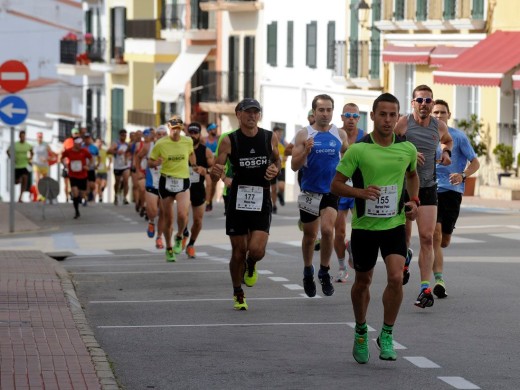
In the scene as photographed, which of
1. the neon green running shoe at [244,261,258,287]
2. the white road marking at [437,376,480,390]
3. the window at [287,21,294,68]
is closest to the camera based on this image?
the white road marking at [437,376,480,390]

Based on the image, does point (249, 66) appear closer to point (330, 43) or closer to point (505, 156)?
point (330, 43)

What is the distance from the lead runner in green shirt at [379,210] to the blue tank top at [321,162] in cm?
431

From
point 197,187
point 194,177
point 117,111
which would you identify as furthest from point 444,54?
point 117,111

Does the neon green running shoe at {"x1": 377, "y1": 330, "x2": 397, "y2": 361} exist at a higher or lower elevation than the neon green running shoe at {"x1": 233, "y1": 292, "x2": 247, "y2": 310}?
higher

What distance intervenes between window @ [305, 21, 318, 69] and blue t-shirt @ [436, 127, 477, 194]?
133 ft

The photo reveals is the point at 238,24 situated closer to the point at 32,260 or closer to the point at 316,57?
the point at 316,57

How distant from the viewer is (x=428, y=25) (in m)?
47.4

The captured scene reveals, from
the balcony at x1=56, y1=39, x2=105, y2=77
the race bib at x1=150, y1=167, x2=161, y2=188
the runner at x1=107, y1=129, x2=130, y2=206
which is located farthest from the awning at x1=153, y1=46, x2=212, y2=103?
the race bib at x1=150, y1=167, x2=161, y2=188

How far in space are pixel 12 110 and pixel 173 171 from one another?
8.49m

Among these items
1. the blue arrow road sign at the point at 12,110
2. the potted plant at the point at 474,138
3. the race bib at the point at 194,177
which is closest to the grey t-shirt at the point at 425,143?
the race bib at the point at 194,177

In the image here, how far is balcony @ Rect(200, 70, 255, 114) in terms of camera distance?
63125 mm

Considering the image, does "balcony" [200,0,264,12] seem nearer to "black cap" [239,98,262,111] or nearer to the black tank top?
the black tank top

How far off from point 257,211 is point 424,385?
4652 mm

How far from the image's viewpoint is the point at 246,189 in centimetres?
1536
